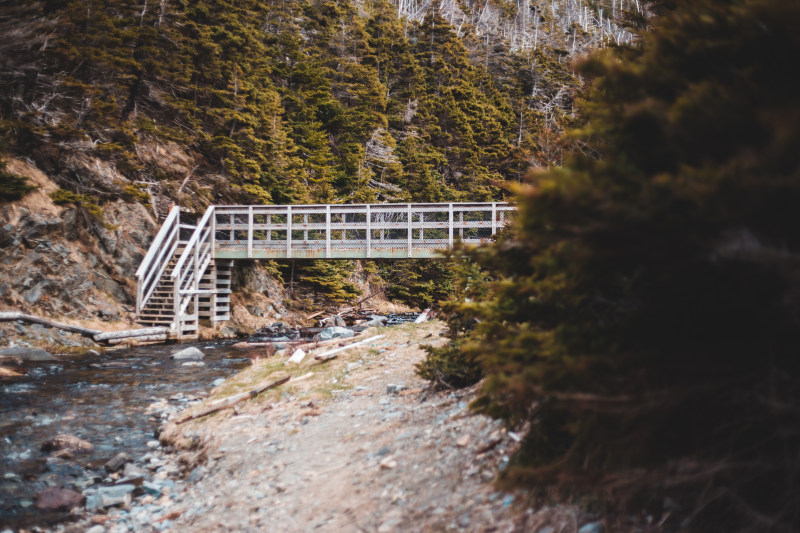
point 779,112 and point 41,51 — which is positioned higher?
point 41,51

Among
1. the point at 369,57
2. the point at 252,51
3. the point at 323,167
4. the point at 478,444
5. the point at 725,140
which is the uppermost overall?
the point at 369,57

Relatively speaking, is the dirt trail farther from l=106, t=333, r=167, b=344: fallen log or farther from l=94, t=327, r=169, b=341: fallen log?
l=106, t=333, r=167, b=344: fallen log

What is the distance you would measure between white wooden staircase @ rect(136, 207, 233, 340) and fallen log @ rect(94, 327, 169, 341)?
432 mm

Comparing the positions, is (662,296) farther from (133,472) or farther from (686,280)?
(133,472)

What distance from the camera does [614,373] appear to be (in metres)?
2.02

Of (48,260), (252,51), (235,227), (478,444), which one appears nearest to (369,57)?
(252,51)

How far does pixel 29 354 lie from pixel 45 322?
1890 mm

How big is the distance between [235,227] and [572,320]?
1757 centimetres

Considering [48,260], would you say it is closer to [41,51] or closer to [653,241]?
[41,51]

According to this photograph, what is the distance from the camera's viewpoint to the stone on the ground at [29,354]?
1116cm

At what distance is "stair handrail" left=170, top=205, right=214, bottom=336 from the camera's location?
1625 centimetres

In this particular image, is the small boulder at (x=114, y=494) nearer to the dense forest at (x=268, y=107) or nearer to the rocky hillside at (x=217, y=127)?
the rocky hillside at (x=217, y=127)

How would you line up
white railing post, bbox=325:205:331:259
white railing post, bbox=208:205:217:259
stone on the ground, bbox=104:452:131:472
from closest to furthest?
stone on the ground, bbox=104:452:131:472 < white railing post, bbox=325:205:331:259 < white railing post, bbox=208:205:217:259

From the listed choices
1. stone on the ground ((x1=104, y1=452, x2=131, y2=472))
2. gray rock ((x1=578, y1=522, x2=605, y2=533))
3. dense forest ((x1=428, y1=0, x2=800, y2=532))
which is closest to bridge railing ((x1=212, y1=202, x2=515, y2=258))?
stone on the ground ((x1=104, y1=452, x2=131, y2=472))
